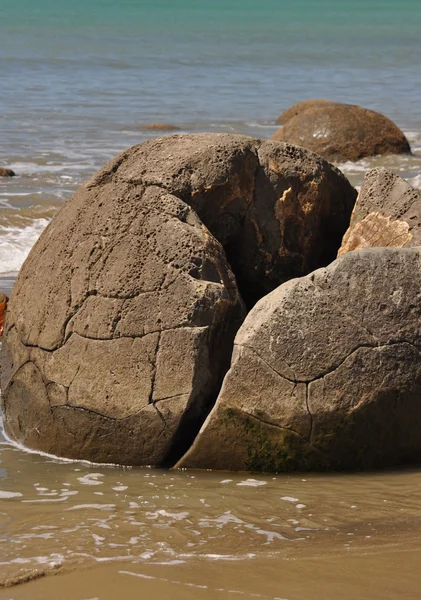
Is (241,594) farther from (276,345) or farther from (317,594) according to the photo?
(276,345)

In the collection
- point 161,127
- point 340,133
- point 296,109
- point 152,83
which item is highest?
point 152,83

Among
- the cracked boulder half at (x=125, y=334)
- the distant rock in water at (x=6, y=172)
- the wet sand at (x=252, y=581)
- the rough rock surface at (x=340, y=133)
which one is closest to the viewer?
the wet sand at (x=252, y=581)

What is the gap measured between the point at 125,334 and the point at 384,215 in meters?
1.51

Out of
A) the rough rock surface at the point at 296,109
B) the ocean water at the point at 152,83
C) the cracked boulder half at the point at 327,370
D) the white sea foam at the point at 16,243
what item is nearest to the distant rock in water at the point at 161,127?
the ocean water at the point at 152,83

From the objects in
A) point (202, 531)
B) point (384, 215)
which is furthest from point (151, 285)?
point (384, 215)

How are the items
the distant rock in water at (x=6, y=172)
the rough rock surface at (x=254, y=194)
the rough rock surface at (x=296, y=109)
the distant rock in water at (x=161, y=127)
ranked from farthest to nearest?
the distant rock in water at (x=161, y=127)
the rough rock surface at (x=296, y=109)
the distant rock in water at (x=6, y=172)
the rough rock surface at (x=254, y=194)

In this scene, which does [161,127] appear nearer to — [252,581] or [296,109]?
[296,109]

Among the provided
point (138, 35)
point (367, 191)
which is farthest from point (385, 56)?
point (367, 191)

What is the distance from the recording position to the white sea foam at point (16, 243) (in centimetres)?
895

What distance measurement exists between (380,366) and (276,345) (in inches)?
17.7

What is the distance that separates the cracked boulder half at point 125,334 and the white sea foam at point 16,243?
414 centimetres

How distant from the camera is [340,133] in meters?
14.4

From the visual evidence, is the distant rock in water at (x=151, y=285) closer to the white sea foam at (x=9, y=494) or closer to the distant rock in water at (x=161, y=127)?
the white sea foam at (x=9, y=494)

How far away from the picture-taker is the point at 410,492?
4059 mm
